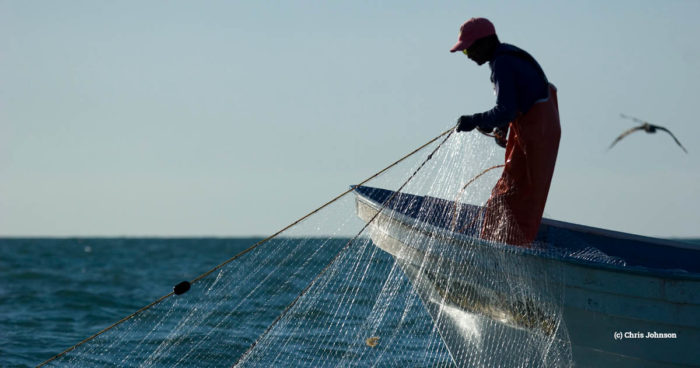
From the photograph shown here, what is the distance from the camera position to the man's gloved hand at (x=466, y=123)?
6305 millimetres

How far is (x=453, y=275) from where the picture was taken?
22.2 ft

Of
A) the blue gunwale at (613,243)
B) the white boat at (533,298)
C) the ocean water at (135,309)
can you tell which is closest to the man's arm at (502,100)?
the white boat at (533,298)

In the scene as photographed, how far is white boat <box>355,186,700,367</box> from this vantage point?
233 inches

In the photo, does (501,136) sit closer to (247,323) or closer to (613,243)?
(613,243)

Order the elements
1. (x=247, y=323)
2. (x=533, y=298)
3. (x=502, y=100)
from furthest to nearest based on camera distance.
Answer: (x=247, y=323), (x=533, y=298), (x=502, y=100)

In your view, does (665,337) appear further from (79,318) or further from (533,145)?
(79,318)

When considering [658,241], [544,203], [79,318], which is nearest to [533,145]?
[544,203]

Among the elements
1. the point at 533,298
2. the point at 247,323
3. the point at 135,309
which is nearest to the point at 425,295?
the point at 533,298

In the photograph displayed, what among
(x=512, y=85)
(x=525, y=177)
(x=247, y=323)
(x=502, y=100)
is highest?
(x=512, y=85)

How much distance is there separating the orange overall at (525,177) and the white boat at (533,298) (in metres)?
0.26

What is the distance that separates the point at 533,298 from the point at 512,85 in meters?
1.51

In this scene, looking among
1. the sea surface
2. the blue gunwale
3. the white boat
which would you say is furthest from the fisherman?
the blue gunwale

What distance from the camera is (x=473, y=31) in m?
6.37

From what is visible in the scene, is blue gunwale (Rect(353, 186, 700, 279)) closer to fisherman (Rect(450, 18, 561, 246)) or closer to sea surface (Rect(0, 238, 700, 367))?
sea surface (Rect(0, 238, 700, 367))
